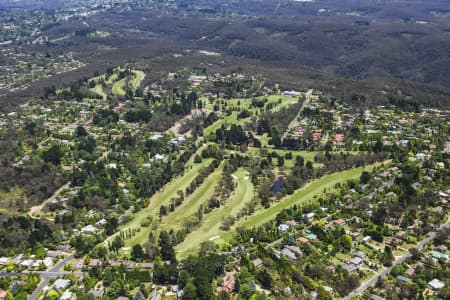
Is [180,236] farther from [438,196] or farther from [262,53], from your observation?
[262,53]

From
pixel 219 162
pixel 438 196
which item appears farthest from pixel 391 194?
pixel 219 162

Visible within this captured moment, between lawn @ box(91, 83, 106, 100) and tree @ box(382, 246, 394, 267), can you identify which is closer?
tree @ box(382, 246, 394, 267)

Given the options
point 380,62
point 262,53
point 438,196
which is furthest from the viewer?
point 262,53

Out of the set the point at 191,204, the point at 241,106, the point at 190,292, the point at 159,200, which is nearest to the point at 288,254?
the point at 190,292

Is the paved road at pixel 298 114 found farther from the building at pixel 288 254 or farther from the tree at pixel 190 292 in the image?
the tree at pixel 190 292

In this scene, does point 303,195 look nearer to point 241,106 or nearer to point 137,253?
point 137,253

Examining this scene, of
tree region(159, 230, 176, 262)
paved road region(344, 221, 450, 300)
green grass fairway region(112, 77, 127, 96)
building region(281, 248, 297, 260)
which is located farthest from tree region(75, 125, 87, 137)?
paved road region(344, 221, 450, 300)

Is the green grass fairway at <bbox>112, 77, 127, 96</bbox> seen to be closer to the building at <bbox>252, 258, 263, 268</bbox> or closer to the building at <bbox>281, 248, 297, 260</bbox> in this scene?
the building at <bbox>281, 248, 297, 260</bbox>
